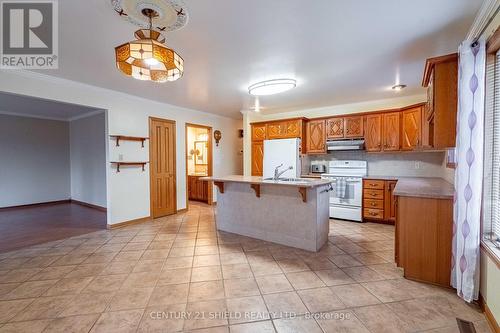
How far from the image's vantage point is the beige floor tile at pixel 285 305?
186 centimetres

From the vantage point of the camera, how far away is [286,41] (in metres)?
2.40

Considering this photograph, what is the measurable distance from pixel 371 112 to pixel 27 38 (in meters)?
5.22

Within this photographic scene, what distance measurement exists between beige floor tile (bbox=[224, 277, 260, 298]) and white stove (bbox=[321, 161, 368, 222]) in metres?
2.96

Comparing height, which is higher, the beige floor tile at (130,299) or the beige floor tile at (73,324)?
the beige floor tile at (130,299)

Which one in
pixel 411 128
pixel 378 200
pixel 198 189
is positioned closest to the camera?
pixel 411 128

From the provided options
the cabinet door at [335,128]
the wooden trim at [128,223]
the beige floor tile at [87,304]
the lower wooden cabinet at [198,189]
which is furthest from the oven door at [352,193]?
the beige floor tile at [87,304]

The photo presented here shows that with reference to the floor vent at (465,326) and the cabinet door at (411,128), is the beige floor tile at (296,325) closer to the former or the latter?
the floor vent at (465,326)

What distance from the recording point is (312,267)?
2639mm

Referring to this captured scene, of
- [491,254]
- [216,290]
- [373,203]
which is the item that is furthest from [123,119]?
[491,254]

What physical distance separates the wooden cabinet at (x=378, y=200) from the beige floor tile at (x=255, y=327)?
3.52 m

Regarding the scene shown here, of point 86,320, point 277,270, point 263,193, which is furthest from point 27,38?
point 277,270

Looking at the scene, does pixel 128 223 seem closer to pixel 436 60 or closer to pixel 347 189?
pixel 347 189

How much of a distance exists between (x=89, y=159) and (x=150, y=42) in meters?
5.80

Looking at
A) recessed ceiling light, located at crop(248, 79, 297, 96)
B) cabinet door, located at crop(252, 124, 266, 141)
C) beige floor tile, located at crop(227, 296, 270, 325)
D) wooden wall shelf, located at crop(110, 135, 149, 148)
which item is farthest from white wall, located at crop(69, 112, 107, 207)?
beige floor tile, located at crop(227, 296, 270, 325)
